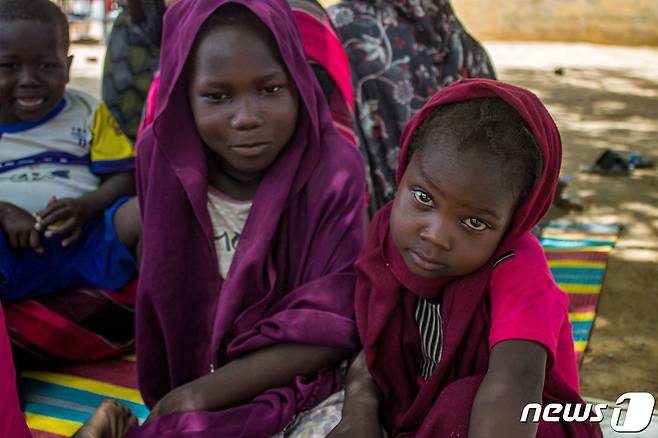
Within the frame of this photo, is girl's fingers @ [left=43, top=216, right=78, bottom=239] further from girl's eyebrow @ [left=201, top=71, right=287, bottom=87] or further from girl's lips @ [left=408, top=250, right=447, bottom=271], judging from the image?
girl's lips @ [left=408, top=250, right=447, bottom=271]

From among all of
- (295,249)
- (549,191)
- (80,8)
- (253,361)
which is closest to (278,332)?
(253,361)

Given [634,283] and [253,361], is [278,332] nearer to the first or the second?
[253,361]

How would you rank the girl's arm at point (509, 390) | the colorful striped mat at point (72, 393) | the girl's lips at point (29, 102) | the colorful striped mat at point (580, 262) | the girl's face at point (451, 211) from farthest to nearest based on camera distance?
1. the colorful striped mat at point (580, 262)
2. the girl's lips at point (29, 102)
3. the colorful striped mat at point (72, 393)
4. the girl's face at point (451, 211)
5. the girl's arm at point (509, 390)

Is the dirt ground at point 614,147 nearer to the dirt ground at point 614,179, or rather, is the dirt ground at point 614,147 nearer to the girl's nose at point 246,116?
the dirt ground at point 614,179

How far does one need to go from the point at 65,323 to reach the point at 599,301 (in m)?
2.32

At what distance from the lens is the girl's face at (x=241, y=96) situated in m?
2.12

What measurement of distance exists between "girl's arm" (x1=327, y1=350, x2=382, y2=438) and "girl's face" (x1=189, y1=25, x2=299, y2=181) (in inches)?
25.5

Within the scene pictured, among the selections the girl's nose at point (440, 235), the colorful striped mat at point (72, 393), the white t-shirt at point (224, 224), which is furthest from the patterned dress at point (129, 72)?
the girl's nose at point (440, 235)

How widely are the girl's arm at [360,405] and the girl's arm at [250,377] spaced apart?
0.08 meters

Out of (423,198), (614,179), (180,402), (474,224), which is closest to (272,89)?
(423,198)

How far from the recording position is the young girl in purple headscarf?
210cm

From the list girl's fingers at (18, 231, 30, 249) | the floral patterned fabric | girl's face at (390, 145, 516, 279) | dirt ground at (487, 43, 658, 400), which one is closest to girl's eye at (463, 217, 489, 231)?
girl's face at (390, 145, 516, 279)

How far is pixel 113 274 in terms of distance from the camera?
2.85 m

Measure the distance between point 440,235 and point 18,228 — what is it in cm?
161
